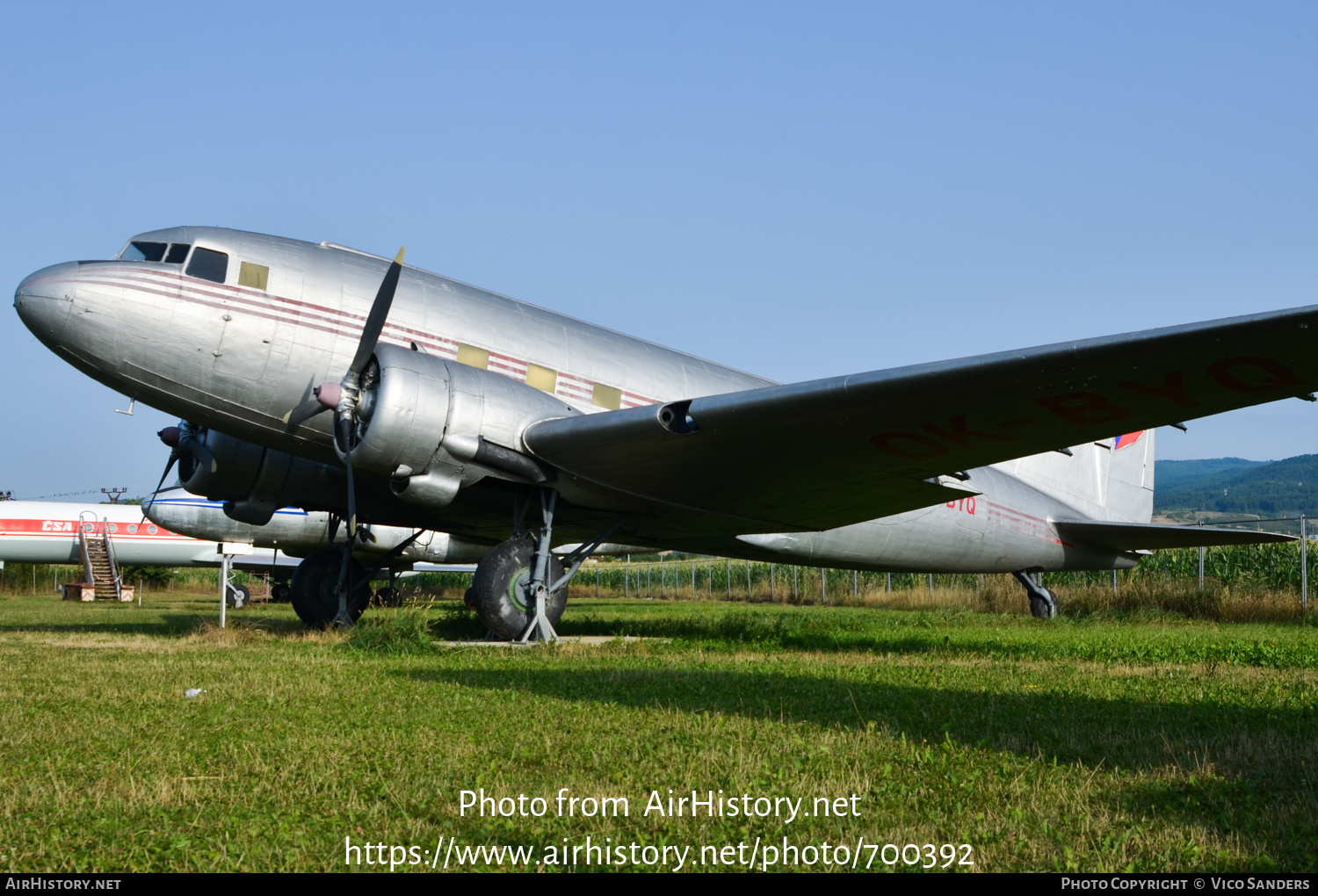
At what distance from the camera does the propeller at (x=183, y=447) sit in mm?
12969

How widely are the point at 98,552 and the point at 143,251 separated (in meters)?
28.4

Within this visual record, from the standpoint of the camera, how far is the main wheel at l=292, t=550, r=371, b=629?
13758mm

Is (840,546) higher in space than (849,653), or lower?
higher

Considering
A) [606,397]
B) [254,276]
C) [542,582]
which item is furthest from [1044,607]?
[254,276]

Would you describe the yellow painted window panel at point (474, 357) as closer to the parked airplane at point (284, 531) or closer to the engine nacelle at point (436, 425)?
the engine nacelle at point (436, 425)

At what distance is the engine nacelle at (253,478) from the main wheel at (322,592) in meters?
1.02

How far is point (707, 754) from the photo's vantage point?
4.66m

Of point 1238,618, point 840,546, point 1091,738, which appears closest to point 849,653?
point 840,546

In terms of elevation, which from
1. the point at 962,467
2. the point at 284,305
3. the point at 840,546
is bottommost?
the point at 840,546

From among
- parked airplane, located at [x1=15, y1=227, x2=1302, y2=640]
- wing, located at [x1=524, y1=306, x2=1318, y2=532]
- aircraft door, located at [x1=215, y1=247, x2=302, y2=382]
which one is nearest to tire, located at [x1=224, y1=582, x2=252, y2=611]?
parked airplane, located at [x1=15, y1=227, x2=1302, y2=640]

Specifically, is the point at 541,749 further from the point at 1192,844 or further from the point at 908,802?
the point at 1192,844

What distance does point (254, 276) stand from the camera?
34.2ft

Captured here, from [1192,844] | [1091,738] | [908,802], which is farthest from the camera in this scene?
[1091,738]

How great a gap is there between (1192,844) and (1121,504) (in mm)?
15334
